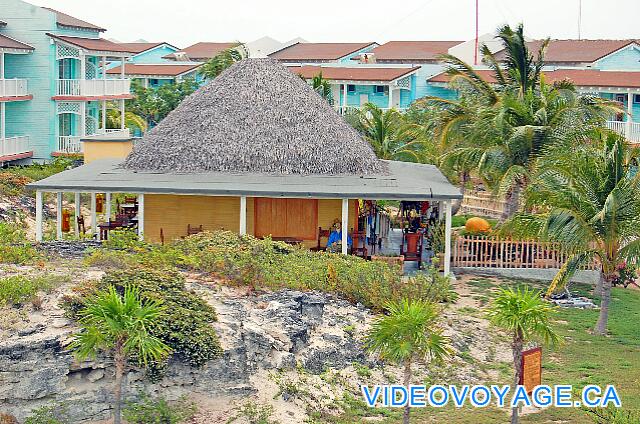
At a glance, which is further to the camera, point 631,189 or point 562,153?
point 562,153

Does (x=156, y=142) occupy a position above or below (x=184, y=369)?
above

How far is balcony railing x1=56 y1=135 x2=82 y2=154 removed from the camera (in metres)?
40.5

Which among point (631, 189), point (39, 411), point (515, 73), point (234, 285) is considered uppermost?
point (515, 73)

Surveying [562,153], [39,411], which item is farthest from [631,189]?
[39,411]

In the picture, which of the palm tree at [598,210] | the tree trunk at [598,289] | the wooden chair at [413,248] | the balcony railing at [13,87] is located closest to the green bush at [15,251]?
the wooden chair at [413,248]

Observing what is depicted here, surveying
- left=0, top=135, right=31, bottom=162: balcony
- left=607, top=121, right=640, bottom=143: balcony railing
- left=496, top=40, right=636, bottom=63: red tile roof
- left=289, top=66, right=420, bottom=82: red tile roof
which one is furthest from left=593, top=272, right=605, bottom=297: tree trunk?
left=289, top=66, right=420, bottom=82: red tile roof

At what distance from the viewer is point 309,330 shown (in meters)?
17.9

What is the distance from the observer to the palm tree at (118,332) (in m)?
14.1

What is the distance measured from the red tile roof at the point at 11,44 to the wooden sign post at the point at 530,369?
87.6 feet

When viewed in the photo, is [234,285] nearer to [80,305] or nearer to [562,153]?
[80,305]

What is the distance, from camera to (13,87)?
3809 centimetres

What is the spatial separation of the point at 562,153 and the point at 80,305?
13210 millimetres

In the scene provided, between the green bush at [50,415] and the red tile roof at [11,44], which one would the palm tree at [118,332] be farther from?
the red tile roof at [11,44]

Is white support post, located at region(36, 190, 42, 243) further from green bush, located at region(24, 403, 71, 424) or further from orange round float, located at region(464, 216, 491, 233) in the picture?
orange round float, located at region(464, 216, 491, 233)
